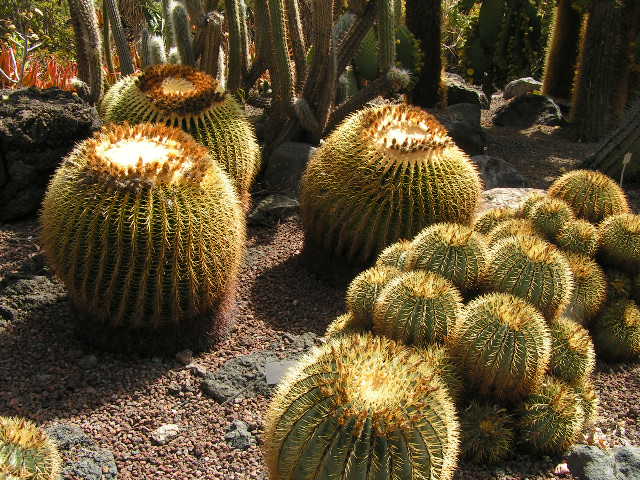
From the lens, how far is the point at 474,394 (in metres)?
3.06

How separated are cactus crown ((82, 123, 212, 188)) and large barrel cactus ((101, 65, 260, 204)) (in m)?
0.71

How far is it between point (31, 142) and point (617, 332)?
3980 millimetres

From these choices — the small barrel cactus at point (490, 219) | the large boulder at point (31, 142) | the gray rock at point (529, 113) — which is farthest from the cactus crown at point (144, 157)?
the gray rock at point (529, 113)

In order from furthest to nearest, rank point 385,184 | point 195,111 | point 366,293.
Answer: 1. point 195,111
2. point 385,184
3. point 366,293

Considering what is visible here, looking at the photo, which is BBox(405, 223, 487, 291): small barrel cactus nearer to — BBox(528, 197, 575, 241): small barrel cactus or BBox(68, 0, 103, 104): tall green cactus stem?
BBox(528, 197, 575, 241): small barrel cactus

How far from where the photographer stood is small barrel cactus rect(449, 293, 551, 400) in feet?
9.53

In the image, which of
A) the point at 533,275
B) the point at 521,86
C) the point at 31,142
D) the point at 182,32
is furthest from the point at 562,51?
the point at 31,142

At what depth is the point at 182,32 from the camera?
5918 millimetres

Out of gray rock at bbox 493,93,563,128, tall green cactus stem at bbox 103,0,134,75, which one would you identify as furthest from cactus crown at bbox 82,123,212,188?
gray rock at bbox 493,93,563,128

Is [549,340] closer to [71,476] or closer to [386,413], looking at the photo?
[386,413]

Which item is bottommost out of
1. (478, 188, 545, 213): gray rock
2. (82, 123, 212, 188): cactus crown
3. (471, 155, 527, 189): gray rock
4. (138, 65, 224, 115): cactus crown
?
(471, 155, 527, 189): gray rock

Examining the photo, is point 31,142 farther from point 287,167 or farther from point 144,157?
point 287,167

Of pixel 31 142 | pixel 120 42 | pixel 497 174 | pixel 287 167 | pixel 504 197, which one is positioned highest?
pixel 120 42

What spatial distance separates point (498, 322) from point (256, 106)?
5.28 metres
